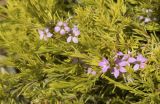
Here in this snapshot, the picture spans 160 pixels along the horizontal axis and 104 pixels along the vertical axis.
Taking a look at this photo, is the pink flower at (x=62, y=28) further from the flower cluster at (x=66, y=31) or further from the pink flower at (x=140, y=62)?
the pink flower at (x=140, y=62)

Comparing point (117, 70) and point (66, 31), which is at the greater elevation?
point (66, 31)

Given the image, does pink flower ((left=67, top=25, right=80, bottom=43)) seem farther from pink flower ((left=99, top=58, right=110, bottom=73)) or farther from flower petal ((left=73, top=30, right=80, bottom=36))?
pink flower ((left=99, top=58, right=110, bottom=73))

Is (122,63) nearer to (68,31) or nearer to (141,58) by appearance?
(141,58)

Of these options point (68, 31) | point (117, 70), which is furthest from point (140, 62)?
point (68, 31)

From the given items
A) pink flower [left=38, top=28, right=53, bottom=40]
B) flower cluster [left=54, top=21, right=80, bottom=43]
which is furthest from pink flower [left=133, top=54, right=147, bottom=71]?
pink flower [left=38, top=28, right=53, bottom=40]

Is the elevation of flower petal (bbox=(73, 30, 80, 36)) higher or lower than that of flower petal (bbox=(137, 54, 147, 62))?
higher

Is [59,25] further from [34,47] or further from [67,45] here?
[34,47]

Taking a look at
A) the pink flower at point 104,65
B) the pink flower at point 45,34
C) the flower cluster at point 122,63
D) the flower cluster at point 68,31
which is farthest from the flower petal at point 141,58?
the pink flower at point 45,34
